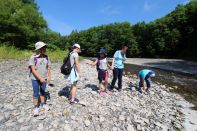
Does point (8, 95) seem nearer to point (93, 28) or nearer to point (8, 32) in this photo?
point (8, 32)

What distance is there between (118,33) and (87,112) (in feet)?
266

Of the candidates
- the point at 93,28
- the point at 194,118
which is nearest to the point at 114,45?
the point at 93,28

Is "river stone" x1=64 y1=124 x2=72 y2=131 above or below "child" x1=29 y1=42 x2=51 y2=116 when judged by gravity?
below

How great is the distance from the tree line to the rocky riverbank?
4.82 metres

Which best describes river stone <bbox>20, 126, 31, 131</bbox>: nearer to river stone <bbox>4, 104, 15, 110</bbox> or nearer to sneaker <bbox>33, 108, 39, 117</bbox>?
sneaker <bbox>33, 108, 39, 117</bbox>

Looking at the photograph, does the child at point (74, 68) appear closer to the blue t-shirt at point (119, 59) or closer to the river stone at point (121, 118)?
the river stone at point (121, 118)

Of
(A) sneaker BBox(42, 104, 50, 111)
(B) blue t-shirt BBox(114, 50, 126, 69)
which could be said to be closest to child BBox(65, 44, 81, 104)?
(A) sneaker BBox(42, 104, 50, 111)

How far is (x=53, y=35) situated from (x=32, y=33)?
360 cm

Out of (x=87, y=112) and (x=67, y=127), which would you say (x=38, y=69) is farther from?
(x=87, y=112)

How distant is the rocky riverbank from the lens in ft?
23.3

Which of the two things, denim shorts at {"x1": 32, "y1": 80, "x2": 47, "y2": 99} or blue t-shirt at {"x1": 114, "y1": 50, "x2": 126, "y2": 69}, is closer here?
denim shorts at {"x1": 32, "y1": 80, "x2": 47, "y2": 99}

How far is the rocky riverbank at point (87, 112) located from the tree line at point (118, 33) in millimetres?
4823

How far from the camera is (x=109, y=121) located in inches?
306

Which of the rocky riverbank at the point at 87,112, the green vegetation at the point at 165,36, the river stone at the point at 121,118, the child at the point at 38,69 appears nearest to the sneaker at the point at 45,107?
the rocky riverbank at the point at 87,112
